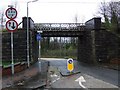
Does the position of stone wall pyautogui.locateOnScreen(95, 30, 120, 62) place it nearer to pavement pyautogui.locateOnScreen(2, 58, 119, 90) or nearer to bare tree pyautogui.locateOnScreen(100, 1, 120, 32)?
bare tree pyautogui.locateOnScreen(100, 1, 120, 32)

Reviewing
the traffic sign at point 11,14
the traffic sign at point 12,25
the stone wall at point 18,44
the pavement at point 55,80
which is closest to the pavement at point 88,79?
the pavement at point 55,80

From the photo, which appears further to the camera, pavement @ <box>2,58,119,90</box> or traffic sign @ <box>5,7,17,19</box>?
traffic sign @ <box>5,7,17,19</box>

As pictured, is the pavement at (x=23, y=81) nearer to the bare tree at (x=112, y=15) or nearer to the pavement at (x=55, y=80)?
the pavement at (x=55, y=80)

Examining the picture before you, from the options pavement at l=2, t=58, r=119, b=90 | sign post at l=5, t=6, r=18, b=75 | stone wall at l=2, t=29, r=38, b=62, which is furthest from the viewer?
stone wall at l=2, t=29, r=38, b=62

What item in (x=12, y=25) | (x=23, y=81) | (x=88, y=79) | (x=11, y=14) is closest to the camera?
(x=12, y=25)

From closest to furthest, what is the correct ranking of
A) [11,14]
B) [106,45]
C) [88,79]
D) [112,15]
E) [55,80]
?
[11,14] < [55,80] < [88,79] < [106,45] < [112,15]

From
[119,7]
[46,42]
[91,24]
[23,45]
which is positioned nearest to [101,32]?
[91,24]

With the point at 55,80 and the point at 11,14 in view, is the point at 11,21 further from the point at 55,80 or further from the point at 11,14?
the point at 55,80

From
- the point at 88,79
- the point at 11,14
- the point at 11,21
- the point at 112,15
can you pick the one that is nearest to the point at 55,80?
the point at 88,79

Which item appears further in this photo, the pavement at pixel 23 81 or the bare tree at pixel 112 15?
the bare tree at pixel 112 15

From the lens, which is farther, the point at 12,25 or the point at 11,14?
the point at 11,14

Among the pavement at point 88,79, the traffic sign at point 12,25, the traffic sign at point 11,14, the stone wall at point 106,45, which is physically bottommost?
the pavement at point 88,79

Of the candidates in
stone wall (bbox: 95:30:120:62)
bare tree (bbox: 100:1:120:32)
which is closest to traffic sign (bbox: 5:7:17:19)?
stone wall (bbox: 95:30:120:62)

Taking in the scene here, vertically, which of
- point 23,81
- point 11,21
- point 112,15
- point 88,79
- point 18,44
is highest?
point 112,15
